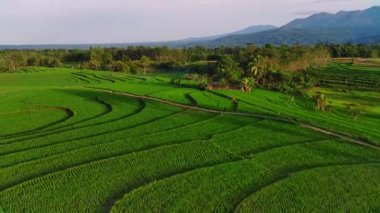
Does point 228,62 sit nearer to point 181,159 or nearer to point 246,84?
point 246,84

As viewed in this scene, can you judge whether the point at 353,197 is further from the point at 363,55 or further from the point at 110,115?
the point at 363,55

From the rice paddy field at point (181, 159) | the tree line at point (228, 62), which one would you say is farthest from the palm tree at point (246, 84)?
the rice paddy field at point (181, 159)

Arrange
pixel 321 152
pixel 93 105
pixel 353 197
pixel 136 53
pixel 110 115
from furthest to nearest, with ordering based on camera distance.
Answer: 1. pixel 136 53
2. pixel 93 105
3. pixel 110 115
4. pixel 321 152
5. pixel 353 197

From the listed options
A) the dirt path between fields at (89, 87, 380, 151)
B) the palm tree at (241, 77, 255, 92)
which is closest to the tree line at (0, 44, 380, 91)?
the palm tree at (241, 77, 255, 92)

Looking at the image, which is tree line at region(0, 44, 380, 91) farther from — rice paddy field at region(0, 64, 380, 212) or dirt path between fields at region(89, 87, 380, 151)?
Answer: rice paddy field at region(0, 64, 380, 212)

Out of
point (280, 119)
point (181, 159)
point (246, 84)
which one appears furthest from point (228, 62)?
point (181, 159)

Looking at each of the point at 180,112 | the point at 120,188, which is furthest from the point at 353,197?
the point at 180,112

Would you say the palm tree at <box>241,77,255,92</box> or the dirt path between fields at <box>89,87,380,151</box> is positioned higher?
the dirt path between fields at <box>89,87,380,151</box>

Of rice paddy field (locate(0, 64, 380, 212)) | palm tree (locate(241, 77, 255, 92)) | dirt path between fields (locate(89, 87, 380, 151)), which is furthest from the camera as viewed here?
palm tree (locate(241, 77, 255, 92))

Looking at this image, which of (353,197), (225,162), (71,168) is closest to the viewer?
(353,197)
